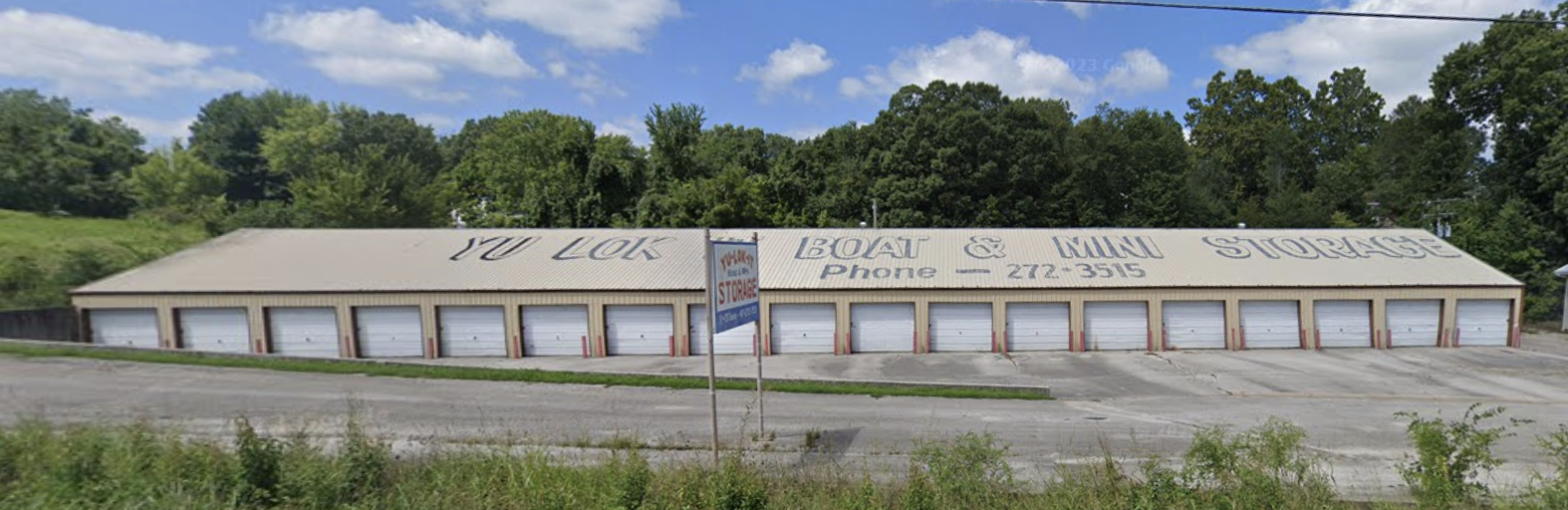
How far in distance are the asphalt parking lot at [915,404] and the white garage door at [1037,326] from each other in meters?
2.25

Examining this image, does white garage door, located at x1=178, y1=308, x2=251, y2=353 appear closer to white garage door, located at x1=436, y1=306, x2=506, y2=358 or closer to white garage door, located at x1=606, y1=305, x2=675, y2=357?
white garage door, located at x1=436, y1=306, x2=506, y2=358

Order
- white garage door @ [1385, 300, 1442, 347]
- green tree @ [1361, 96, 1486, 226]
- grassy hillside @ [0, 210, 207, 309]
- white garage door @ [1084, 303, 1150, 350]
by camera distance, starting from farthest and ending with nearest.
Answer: green tree @ [1361, 96, 1486, 226], grassy hillside @ [0, 210, 207, 309], white garage door @ [1385, 300, 1442, 347], white garage door @ [1084, 303, 1150, 350]

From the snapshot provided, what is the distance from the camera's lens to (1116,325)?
23281mm

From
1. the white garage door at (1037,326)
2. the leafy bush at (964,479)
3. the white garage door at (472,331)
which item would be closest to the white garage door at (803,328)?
the white garage door at (1037,326)

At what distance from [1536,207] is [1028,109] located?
2526 cm

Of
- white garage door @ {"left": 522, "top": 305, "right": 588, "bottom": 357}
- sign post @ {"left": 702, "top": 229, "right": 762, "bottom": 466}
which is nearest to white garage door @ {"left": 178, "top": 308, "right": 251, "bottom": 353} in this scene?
white garage door @ {"left": 522, "top": 305, "right": 588, "bottom": 357}

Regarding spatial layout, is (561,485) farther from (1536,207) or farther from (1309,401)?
(1536,207)

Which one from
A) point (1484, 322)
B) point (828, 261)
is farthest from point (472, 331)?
point (1484, 322)

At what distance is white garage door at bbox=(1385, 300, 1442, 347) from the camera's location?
76.5 feet

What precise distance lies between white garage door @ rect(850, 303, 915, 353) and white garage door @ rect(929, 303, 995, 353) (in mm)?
Answer: 916

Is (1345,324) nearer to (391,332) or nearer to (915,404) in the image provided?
(915,404)

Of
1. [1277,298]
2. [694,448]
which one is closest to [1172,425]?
[694,448]

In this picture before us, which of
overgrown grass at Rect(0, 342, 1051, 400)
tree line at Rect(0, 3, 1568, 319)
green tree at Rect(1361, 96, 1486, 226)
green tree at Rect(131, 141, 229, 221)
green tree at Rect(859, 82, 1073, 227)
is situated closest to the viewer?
overgrown grass at Rect(0, 342, 1051, 400)

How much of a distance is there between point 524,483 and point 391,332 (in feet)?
63.5
